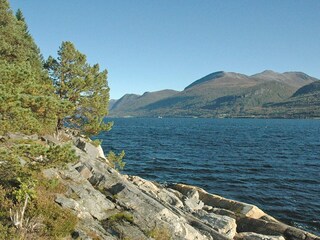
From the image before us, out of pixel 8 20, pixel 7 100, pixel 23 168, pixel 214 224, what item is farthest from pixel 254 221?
pixel 8 20

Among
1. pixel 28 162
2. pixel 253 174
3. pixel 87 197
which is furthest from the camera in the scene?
pixel 253 174

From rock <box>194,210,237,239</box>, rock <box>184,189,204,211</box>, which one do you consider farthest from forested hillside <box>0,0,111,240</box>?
rock <box>184,189,204,211</box>

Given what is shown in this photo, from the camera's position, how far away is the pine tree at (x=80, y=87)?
3175 centimetres

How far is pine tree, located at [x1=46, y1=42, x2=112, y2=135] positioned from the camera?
31750mm

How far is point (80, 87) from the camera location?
1259 inches

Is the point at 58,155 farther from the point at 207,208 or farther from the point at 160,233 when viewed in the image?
the point at 207,208

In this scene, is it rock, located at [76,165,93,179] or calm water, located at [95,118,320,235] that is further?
calm water, located at [95,118,320,235]

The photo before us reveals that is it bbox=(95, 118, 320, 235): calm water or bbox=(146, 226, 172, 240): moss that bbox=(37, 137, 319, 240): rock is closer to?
bbox=(146, 226, 172, 240): moss

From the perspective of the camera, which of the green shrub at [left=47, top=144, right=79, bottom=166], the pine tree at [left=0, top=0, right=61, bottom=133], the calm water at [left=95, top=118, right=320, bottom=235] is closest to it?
the pine tree at [left=0, top=0, right=61, bottom=133]

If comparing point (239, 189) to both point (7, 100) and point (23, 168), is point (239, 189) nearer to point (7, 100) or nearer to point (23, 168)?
point (23, 168)

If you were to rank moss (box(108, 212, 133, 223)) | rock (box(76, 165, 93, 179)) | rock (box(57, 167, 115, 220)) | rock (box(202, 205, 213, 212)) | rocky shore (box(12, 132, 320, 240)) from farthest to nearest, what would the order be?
rock (box(202, 205, 213, 212))
rock (box(76, 165, 93, 179))
rock (box(57, 167, 115, 220))
moss (box(108, 212, 133, 223))
rocky shore (box(12, 132, 320, 240))

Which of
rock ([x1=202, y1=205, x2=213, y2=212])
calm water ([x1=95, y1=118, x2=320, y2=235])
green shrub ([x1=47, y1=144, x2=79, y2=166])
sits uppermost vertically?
green shrub ([x1=47, y1=144, x2=79, y2=166])

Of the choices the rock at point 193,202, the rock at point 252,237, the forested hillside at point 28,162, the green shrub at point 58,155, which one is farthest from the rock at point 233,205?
the green shrub at point 58,155

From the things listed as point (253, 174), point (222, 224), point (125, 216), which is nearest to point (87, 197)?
point (125, 216)
